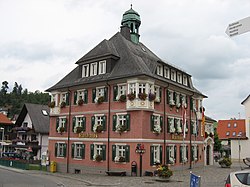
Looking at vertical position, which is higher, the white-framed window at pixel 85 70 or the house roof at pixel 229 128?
the white-framed window at pixel 85 70

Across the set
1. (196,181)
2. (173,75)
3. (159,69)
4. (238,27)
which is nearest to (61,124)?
(159,69)

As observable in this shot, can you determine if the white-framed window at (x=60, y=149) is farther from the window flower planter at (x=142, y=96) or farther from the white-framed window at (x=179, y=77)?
the white-framed window at (x=179, y=77)

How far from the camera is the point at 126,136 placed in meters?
29.1

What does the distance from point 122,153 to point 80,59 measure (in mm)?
11720

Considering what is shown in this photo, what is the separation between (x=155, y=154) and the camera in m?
30.0

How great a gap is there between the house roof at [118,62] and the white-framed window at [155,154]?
6580mm

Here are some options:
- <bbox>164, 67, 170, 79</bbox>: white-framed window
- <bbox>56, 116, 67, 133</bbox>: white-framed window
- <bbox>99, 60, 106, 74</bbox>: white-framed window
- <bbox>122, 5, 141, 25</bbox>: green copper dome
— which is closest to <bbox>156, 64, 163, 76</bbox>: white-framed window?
<bbox>164, 67, 170, 79</bbox>: white-framed window

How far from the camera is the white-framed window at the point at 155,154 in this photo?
2922 cm

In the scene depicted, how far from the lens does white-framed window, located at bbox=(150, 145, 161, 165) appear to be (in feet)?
95.9

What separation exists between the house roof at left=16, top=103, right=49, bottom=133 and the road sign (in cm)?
4962

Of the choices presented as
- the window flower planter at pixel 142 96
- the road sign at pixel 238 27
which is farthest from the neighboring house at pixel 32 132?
the road sign at pixel 238 27

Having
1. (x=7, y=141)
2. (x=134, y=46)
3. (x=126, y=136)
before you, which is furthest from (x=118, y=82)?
(x=7, y=141)

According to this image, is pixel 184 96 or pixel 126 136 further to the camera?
pixel 184 96

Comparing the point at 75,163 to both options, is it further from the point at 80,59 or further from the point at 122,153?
the point at 80,59
